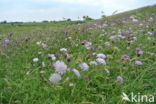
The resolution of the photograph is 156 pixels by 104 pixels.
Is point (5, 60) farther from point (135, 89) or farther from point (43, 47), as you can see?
point (135, 89)

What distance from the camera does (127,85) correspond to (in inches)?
125

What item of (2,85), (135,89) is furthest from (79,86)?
(2,85)

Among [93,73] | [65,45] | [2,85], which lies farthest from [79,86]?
[65,45]

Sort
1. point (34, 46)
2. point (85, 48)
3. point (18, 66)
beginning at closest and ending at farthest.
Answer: point (18, 66), point (85, 48), point (34, 46)

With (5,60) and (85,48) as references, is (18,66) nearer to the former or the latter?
(5,60)

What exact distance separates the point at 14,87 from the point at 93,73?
99cm

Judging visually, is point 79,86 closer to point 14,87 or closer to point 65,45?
point 14,87

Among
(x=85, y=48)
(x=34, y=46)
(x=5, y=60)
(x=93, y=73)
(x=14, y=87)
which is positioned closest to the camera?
(x=14, y=87)

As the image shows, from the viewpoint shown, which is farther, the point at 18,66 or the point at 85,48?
the point at 85,48

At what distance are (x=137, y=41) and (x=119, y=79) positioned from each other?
285 centimetres

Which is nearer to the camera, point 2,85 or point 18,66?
point 2,85

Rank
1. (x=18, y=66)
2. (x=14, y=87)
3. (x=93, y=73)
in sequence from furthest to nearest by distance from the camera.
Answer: (x=18, y=66), (x=93, y=73), (x=14, y=87)

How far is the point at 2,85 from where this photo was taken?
10.6 ft

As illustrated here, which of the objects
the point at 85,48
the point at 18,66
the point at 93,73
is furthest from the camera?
the point at 85,48
